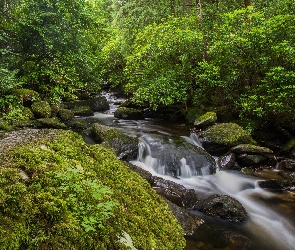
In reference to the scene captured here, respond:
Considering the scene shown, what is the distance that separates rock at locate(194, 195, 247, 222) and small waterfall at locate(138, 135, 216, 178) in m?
2.33

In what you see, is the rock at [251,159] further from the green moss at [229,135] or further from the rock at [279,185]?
the rock at [279,185]

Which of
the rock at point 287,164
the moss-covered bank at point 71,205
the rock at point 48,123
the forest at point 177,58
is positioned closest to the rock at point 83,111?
the forest at point 177,58

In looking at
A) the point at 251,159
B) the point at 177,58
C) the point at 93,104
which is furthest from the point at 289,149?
the point at 93,104

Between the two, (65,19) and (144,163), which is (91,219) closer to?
(144,163)

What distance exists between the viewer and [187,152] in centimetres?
941

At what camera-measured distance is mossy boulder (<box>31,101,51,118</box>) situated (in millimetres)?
11188

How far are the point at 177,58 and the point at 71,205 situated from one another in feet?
42.3

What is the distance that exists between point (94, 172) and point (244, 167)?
813 centimetres

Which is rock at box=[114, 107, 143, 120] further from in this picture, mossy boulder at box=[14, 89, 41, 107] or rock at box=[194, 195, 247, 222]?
rock at box=[194, 195, 247, 222]

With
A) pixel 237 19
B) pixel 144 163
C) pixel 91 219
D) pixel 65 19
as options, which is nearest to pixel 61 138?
pixel 91 219

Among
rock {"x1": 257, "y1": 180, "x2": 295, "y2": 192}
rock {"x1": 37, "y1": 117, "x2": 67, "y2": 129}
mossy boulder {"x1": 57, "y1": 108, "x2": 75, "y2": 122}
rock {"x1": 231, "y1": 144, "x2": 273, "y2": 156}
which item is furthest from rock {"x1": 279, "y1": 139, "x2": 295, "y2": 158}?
mossy boulder {"x1": 57, "y1": 108, "x2": 75, "y2": 122}

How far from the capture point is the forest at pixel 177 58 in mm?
9227

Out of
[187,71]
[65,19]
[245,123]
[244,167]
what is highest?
[65,19]

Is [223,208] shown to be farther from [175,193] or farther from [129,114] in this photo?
[129,114]
